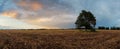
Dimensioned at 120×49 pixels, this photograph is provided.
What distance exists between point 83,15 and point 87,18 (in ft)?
5.51

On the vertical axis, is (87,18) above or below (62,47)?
above

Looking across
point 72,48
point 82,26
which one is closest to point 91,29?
point 82,26

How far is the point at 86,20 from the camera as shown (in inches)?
3388

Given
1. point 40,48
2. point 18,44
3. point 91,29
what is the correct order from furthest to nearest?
point 91,29 < point 18,44 < point 40,48

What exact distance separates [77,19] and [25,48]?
5878 centimetres

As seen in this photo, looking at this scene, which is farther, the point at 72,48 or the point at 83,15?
the point at 83,15

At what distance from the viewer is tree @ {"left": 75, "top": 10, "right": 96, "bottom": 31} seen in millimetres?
84700

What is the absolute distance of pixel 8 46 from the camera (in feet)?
90.8

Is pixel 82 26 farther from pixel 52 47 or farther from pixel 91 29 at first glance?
pixel 52 47

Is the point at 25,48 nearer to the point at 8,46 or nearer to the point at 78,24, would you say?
the point at 8,46

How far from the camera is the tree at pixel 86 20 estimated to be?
84700 millimetres

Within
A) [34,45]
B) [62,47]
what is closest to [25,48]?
[34,45]

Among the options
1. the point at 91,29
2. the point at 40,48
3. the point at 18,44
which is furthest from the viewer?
the point at 91,29

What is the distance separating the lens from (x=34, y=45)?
2838 cm
